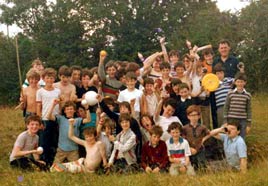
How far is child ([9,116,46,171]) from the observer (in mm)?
7574

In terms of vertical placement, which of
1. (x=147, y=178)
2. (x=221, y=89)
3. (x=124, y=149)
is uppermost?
(x=221, y=89)

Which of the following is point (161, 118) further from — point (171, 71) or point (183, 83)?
point (171, 71)

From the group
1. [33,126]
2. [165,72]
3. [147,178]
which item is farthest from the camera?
[165,72]

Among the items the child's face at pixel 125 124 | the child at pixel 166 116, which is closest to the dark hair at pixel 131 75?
the child at pixel 166 116

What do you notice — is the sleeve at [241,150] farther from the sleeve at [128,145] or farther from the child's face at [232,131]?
Result: the sleeve at [128,145]

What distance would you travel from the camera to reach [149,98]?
8188 mm

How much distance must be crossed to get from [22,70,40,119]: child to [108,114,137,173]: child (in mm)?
1743

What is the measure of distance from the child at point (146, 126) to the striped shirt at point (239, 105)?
142 centimetres

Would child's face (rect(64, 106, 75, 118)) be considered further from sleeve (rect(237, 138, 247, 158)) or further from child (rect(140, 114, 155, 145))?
sleeve (rect(237, 138, 247, 158))

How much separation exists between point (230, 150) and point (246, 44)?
47.0 feet

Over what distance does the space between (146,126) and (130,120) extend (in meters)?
0.42

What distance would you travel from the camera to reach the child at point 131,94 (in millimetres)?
7910

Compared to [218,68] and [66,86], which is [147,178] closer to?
[66,86]

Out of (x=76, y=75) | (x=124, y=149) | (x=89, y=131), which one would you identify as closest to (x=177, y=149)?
(x=124, y=149)
